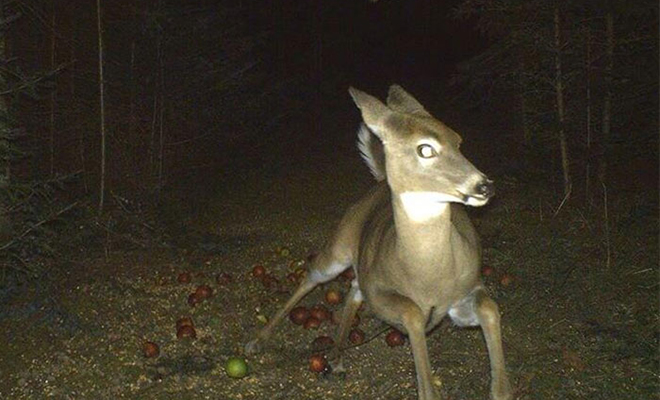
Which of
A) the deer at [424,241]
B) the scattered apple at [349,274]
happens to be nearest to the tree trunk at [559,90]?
the scattered apple at [349,274]

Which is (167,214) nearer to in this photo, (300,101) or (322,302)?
(322,302)

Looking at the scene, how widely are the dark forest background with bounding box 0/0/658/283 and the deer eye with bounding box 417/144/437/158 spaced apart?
2741 mm

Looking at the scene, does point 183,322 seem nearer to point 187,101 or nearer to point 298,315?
point 298,315

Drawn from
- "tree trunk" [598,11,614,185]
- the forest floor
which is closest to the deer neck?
the forest floor

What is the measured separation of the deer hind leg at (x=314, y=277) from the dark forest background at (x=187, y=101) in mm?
1831

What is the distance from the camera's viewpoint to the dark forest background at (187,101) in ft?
22.4

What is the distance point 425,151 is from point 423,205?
1.03ft

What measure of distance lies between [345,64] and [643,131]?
3110 cm

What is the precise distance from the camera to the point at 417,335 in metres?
4.44

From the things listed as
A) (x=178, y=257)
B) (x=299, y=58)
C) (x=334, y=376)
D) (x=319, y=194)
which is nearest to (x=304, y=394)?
(x=334, y=376)

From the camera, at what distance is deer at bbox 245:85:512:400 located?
411 centimetres

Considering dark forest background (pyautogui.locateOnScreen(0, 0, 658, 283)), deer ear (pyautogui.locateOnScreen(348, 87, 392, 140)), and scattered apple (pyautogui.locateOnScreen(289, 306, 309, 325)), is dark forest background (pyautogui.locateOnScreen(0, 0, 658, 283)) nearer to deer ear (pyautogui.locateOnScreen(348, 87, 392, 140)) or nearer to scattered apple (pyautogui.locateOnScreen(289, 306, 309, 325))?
scattered apple (pyautogui.locateOnScreen(289, 306, 309, 325))

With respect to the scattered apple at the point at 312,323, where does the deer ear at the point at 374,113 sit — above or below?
above

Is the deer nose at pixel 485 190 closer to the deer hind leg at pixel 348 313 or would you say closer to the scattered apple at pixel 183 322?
the deer hind leg at pixel 348 313
